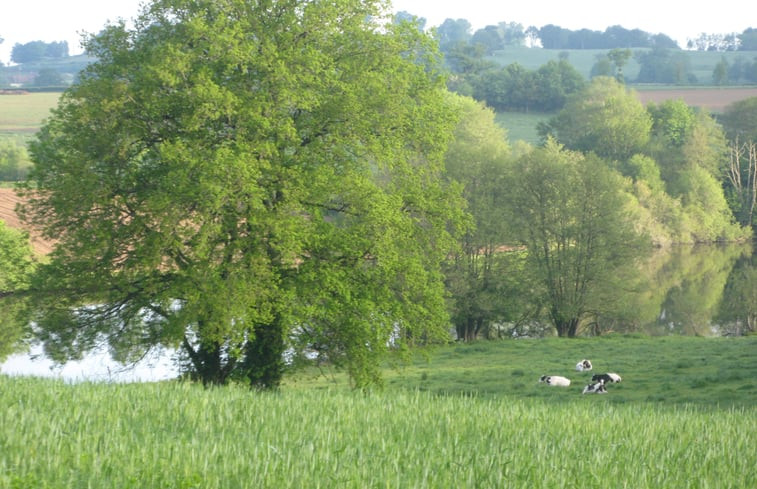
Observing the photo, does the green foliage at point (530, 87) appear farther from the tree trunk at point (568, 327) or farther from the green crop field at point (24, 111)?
the tree trunk at point (568, 327)

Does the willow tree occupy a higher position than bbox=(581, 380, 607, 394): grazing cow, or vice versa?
the willow tree

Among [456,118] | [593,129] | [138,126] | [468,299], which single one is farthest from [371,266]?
[593,129]

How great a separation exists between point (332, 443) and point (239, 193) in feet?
46.3

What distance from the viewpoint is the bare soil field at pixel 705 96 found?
541ft

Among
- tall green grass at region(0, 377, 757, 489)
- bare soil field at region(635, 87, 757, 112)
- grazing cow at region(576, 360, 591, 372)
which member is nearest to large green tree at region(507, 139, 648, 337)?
grazing cow at region(576, 360, 591, 372)

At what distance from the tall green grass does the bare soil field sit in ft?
505

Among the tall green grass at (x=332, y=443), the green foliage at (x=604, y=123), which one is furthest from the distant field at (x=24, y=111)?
the tall green grass at (x=332, y=443)

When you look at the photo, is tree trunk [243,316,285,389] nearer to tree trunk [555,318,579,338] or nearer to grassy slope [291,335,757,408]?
grassy slope [291,335,757,408]

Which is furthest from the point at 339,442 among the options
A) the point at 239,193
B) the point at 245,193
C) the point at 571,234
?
the point at 571,234

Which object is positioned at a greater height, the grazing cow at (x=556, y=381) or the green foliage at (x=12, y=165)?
the green foliage at (x=12, y=165)

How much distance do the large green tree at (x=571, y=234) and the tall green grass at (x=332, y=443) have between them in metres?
41.3

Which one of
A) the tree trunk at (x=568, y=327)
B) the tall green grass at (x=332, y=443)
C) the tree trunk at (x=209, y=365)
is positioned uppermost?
the tall green grass at (x=332, y=443)

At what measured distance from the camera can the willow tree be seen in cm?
2306

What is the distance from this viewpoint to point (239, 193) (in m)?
22.7
